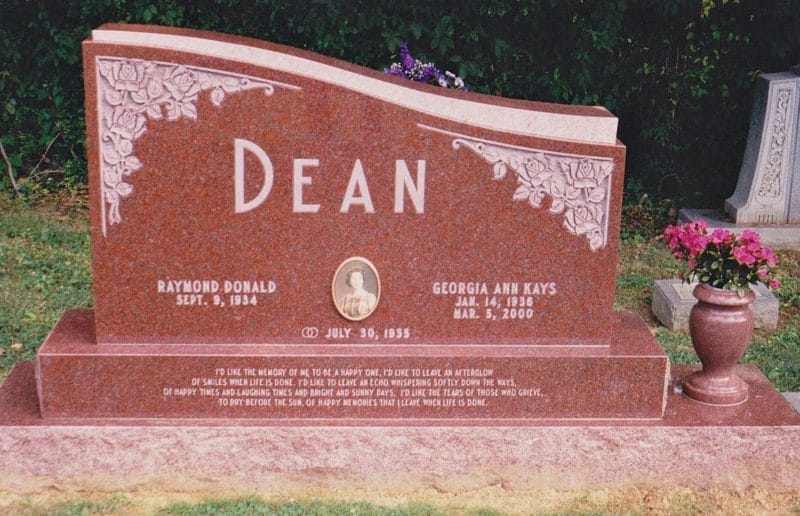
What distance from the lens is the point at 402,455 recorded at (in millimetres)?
4918

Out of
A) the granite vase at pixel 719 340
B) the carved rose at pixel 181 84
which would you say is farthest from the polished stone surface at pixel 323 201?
the granite vase at pixel 719 340

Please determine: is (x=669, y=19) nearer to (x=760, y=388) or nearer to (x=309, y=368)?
(x=760, y=388)

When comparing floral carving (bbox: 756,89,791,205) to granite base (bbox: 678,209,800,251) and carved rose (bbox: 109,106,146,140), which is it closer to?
granite base (bbox: 678,209,800,251)

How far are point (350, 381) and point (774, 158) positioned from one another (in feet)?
17.6

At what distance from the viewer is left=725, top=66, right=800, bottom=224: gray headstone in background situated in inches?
345

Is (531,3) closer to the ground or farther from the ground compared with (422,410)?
farther from the ground

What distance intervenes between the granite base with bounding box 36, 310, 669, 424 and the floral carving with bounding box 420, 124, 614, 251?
589 millimetres

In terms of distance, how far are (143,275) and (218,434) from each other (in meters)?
0.78

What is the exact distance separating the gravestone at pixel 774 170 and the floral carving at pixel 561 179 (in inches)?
173

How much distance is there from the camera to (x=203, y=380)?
4840 millimetres

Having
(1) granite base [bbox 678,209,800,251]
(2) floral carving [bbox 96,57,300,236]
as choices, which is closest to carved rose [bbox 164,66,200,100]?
(2) floral carving [bbox 96,57,300,236]

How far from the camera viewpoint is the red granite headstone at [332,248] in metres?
4.69

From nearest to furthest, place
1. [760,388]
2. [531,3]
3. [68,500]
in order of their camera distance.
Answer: [68,500] → [760,388] → [531,3]

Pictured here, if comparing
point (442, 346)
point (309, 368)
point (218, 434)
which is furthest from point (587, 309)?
point (218, 434)
